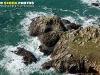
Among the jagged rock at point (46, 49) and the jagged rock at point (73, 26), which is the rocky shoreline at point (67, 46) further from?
the jagged rock at point (73, 26)

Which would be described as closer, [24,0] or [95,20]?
[95,20]

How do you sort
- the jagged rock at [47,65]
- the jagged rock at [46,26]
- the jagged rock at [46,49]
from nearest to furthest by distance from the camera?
1. the jagged rock at [47,65]
2. the jagged rock at [46,49]
3. the jagged rock at [46,26]

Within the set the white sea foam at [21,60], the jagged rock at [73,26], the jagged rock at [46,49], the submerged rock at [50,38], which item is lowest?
the white sea foam at [21,60]

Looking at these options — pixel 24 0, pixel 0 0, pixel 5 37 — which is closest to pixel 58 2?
pixel 24 0

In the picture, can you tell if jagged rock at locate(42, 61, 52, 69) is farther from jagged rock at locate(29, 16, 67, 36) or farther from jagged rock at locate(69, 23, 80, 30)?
jagged rock at locate(69, 23, 80, 30)

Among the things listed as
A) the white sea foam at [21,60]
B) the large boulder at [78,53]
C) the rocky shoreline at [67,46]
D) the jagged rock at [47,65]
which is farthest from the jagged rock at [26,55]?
the large boulder at [78,53]

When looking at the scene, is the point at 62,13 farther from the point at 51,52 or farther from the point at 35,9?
the point at 51,52

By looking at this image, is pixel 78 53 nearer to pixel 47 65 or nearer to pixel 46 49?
pixel 47 65
